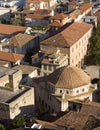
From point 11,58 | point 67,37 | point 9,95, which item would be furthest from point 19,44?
point 9,95

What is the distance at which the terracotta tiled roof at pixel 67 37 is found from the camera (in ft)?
198

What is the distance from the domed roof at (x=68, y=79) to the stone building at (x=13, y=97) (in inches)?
143

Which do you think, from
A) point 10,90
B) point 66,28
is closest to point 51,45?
point 66,28

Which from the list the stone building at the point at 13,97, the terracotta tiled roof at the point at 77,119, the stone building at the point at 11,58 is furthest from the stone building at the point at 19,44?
the terracotta tiled roof at the point at 77,119

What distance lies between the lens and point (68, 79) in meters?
47.2

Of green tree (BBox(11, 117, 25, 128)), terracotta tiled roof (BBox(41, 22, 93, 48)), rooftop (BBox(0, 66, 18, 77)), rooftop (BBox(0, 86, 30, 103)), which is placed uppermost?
terracotta tiled roof (BBox(41, 22, 93, 48))

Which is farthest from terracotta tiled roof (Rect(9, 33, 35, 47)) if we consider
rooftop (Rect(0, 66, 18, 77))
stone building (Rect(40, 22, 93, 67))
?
rooftop (Rect(0, 66, 18, 77))

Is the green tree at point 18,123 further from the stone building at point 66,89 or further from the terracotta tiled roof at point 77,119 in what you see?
the stone building at point 66,89

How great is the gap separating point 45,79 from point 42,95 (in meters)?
2.30

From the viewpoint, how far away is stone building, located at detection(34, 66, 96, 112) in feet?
153

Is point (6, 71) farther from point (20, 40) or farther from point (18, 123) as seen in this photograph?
point (20, 40)

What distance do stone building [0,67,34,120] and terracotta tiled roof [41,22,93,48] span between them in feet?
40.6

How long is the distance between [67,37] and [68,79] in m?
15.7

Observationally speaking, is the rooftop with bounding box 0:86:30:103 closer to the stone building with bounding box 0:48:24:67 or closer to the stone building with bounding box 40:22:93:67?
the stone building with bounding box 0:48:24:67
